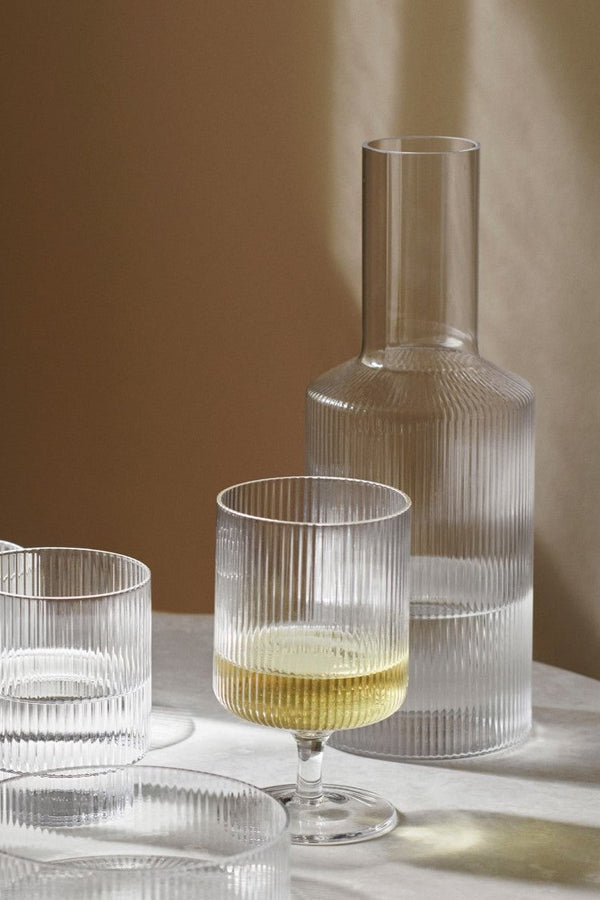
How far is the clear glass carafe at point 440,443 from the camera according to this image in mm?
1199

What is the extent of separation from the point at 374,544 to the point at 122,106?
2.52 ft

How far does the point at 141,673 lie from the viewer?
42.4 inches

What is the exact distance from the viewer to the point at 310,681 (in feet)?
3.33

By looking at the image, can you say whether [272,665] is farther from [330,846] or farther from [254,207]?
[254,207]

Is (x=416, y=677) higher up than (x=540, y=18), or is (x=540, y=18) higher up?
(x=540, y=18)

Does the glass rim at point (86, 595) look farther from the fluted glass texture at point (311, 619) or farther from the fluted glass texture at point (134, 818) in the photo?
the fluted glass texture at point (134, 818)

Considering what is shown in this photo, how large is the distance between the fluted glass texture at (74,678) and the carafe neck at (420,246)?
11.5 inches

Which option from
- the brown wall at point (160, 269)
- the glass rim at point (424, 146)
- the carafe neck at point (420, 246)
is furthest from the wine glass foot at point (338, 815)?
the brown wall at point (160, 269)

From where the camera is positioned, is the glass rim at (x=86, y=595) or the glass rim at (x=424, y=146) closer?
the glass rim at (x=86, y=595)

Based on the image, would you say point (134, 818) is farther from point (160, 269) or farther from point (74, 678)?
point (160, 269)

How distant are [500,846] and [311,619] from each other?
0.61ft

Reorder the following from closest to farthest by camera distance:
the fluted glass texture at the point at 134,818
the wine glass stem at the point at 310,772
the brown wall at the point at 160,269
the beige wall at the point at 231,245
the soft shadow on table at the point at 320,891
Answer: the fluted glass texture at the point at 134,818 < the soft shadow on table at the point at 320,891 < the wine glass stem at the point at 310,772 < the beige wall at the point at 231,245 < the brown wall at the point at 160,269

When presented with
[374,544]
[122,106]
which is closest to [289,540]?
[374,544]

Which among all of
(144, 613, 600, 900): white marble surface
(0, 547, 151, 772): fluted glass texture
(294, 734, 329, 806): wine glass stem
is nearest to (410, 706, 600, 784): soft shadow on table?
(144, 613, 600, 900): white marble surface
